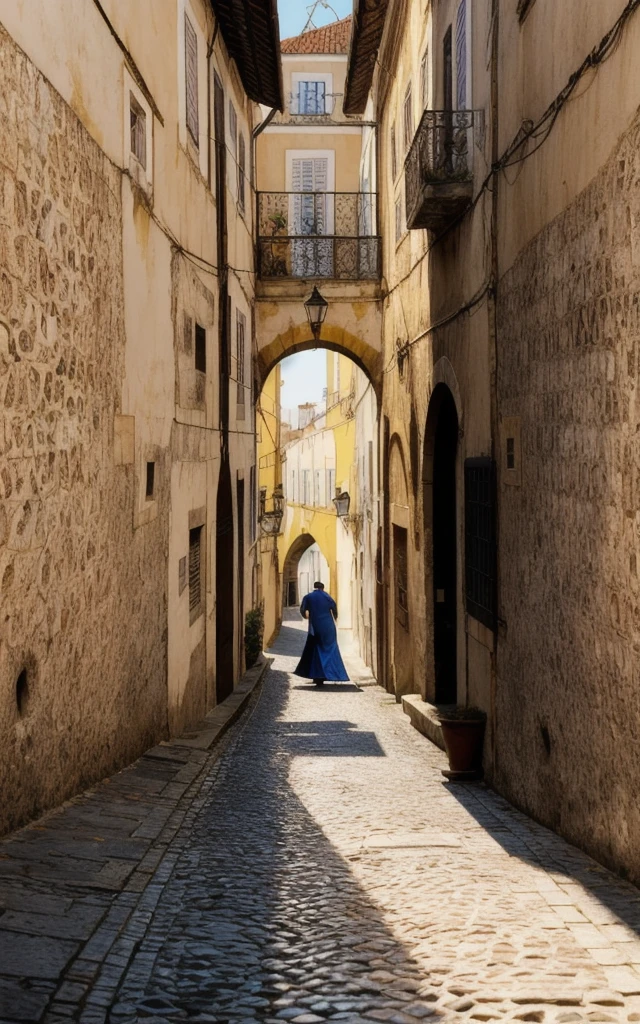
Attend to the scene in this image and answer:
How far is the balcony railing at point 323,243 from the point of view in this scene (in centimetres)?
1864

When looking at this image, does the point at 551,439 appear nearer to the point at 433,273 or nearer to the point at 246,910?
the point at 246,910

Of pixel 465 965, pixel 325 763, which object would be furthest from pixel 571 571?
pixel 325 763

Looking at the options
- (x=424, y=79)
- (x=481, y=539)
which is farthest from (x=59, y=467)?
(x=424, y=79)

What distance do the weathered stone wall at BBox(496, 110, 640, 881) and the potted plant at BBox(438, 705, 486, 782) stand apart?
854mm

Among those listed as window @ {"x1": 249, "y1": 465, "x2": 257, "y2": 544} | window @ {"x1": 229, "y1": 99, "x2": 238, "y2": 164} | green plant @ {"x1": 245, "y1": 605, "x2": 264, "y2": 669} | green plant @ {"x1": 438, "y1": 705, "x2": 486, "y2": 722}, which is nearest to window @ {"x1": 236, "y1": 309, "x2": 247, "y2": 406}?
window @ {"x1": 229, "y1": 99, "x2": 238, "y2": 164}

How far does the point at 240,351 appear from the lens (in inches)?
650

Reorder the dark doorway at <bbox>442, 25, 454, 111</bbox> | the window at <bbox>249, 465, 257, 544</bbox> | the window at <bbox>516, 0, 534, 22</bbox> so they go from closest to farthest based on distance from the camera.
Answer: the window at <bbox>516, 0, 534, 22</bbox>, the dark doorway at <bbox>442, 25, 454, 111</bbox>, the window at <bbox>249, 465, 257, 544</bbox>

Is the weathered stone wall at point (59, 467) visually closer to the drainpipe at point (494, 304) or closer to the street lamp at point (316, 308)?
the drainpipe at point (494, 304)

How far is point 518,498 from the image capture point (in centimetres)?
768

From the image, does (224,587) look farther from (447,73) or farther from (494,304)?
(494,304)

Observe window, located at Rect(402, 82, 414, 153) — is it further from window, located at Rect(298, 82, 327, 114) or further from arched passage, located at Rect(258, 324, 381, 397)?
window, located at Rect(298, 82, 327, 114)

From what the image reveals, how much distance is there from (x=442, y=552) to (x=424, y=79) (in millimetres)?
5299

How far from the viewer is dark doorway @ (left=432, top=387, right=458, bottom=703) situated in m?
12.7

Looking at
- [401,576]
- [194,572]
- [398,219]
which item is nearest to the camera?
[194,572]
